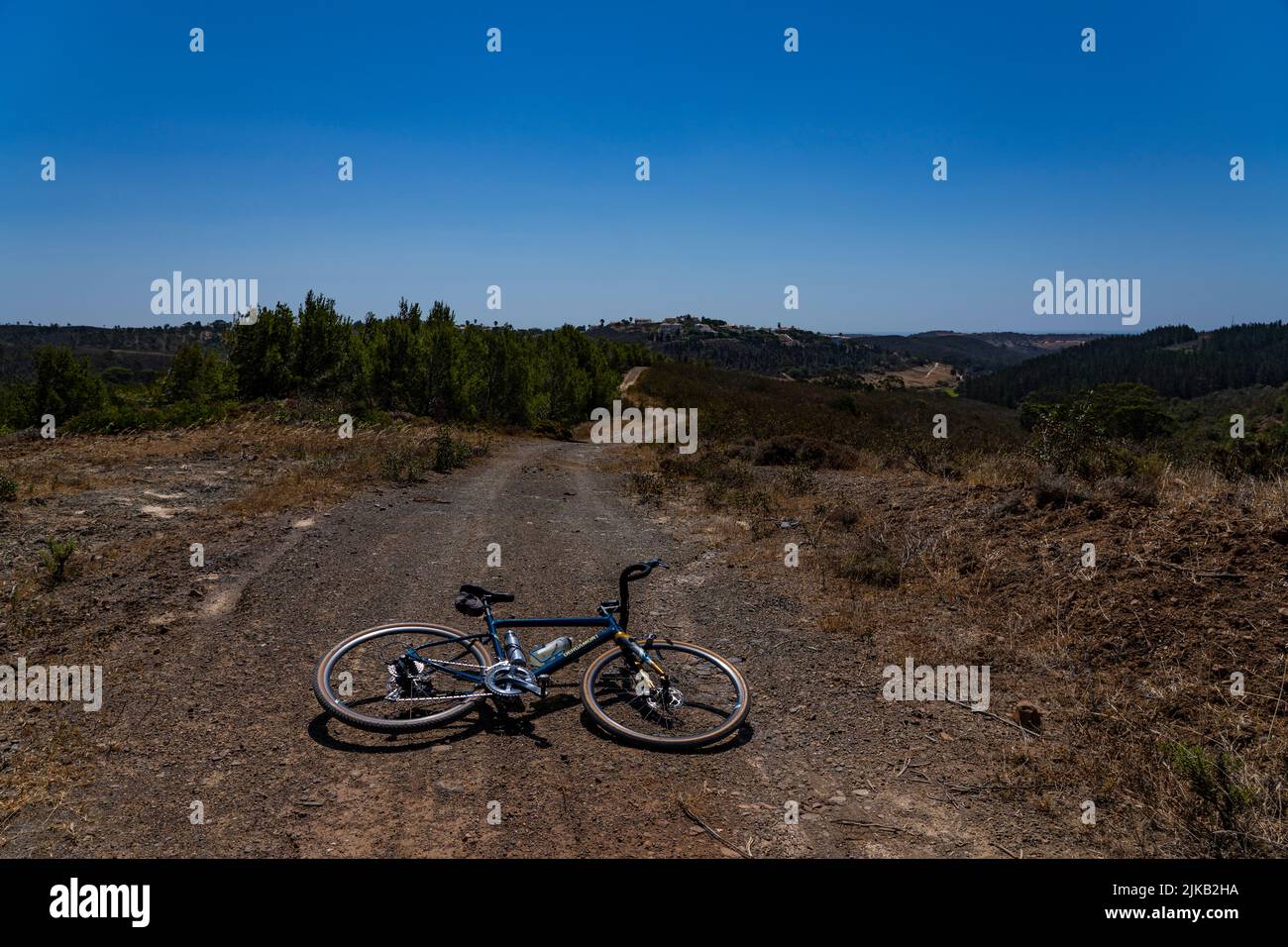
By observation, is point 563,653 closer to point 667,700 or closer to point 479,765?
point 667,700

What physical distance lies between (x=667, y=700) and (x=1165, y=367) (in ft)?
448

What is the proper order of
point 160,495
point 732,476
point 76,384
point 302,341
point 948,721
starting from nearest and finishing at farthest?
point 948,721, point 160,495, point 732,476, point 302,341, point 76,384

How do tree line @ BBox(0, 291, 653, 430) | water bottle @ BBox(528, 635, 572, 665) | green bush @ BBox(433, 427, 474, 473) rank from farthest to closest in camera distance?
tree line @ BBox(0, 291, 653, 430) → green bush @ BBox(433, 427, 474, 473) → water bottle @ BBox(528, 635, 572, 665)

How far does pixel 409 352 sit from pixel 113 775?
983 inches

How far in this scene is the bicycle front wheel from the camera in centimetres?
466

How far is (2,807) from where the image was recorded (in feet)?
11.9

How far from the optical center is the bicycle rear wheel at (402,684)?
15.3 ft

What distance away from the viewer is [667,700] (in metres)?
4.87

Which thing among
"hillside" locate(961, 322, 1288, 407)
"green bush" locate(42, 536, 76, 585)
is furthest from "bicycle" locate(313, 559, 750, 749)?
"hillside" locate(961, 322, 1288, 407)

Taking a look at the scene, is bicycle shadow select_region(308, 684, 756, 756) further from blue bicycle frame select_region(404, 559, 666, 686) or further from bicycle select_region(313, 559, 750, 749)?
blue bicycle frame select_region(404, 559, 666, 686)

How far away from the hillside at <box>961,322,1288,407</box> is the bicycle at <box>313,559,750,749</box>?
106m

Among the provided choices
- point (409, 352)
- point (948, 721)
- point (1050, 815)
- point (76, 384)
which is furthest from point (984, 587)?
point (76, 384)

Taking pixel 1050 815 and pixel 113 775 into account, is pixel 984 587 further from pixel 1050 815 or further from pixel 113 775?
pixel 113 775

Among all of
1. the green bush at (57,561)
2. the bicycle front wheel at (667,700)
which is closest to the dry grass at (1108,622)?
the bicycle front wheel at (667,700)
